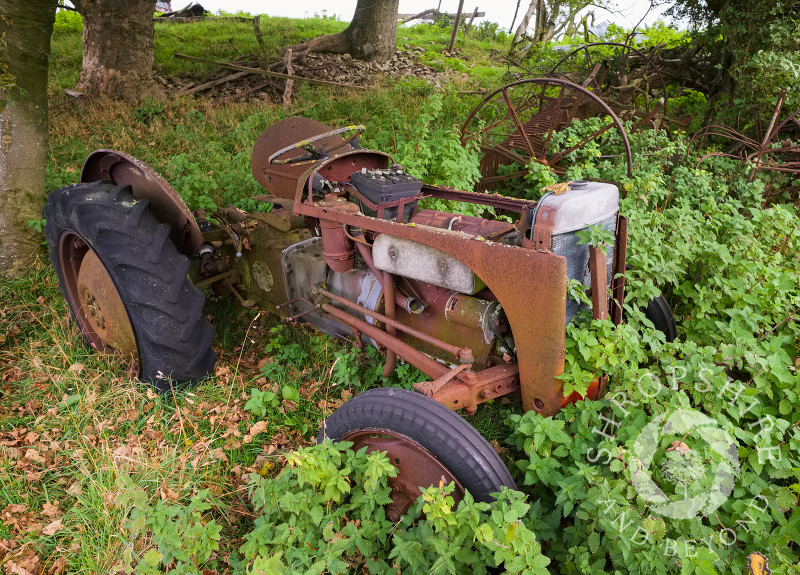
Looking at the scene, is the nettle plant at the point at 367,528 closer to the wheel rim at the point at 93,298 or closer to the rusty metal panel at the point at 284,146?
the wheel rim at the point at 93,298

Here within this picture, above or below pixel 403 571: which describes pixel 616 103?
above

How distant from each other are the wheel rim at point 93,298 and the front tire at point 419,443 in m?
1.47

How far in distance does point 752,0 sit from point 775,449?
5.48 m

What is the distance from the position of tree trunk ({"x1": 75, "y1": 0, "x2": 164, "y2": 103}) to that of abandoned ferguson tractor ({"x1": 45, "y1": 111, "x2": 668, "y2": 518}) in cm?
495

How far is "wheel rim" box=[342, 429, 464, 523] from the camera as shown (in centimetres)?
188

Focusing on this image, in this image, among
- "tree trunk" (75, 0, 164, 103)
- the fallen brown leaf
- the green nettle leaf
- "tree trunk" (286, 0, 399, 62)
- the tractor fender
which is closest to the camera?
the green nettle leaf

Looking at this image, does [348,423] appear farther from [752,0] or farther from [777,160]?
[752,0]

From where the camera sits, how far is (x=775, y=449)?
5.91ft

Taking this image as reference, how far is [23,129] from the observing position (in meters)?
3.64

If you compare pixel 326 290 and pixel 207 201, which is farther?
pixel 207 201

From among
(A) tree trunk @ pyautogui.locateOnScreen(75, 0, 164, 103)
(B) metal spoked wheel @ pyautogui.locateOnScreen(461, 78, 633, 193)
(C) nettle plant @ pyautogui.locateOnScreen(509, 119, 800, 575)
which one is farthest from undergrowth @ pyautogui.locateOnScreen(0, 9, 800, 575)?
(A) tree trunk @ pyautogui.locateOnScreen(75, 0, 164, 103)

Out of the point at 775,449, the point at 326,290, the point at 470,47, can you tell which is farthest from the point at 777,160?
the point at 470,47

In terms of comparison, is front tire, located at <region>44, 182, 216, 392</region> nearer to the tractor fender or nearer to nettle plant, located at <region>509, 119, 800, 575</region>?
the tractor fender

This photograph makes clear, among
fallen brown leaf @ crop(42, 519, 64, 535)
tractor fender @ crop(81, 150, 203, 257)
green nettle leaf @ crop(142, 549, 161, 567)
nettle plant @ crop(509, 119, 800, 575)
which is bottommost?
fallen brown leaf @ crop(42, 519, 64, 535)
